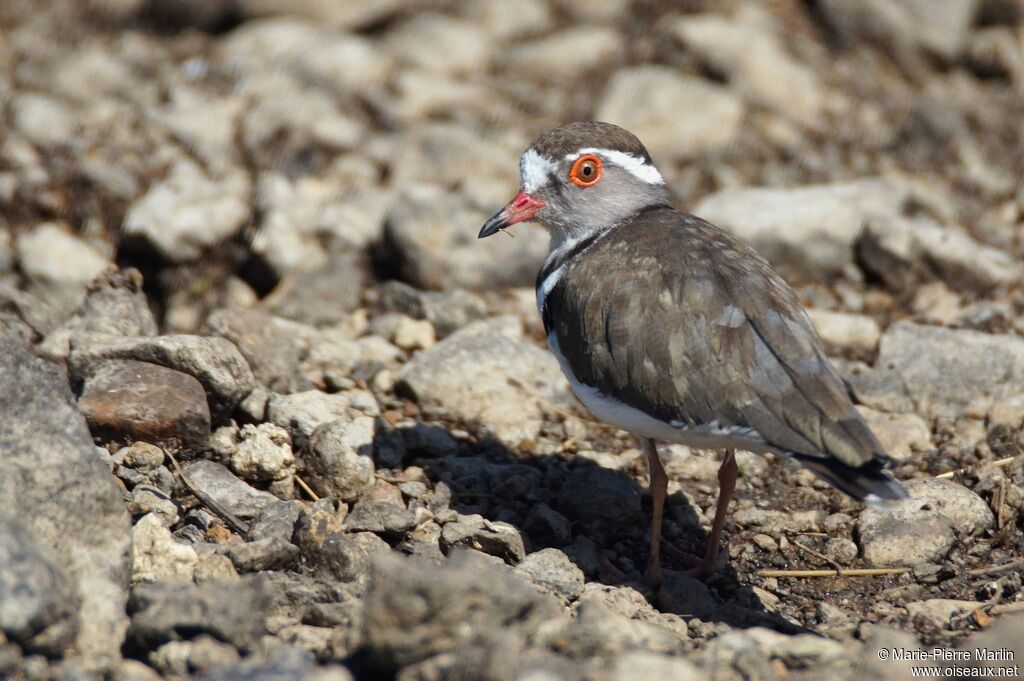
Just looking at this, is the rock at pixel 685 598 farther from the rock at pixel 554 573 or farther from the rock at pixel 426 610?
the rock at pixel 426 610

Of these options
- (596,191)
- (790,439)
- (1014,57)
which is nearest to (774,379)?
(790,439)

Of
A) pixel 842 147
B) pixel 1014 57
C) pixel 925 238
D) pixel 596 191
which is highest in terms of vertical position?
pixel 1014 57

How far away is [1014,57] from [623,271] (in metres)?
7.05

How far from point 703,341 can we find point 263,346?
9.37ft

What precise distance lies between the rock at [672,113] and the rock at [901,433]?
3645 millimetres

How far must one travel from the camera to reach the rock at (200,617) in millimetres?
4332

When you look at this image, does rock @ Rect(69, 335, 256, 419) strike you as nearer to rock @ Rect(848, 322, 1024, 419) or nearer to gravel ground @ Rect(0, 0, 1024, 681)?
gravel ground @ Rect(0, 0, 1024, 681)

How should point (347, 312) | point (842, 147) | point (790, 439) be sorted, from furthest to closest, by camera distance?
point (842, 147) < point (347, 312) < point (790, 439)

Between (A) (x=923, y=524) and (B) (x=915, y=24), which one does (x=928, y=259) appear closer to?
(A) (x=923, y=524)

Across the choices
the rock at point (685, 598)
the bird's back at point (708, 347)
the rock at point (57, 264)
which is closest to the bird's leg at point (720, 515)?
A: the rock at point (685, 598)

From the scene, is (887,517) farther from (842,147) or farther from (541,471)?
(842,147)

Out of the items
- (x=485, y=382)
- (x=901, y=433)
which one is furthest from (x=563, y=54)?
(x=901, y=433)

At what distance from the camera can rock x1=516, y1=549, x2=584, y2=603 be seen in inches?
213

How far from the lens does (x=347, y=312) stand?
330 inches
